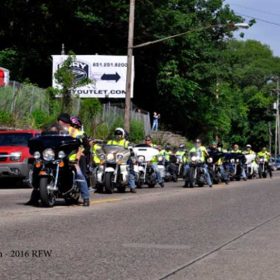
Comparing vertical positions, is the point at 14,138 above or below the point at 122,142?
above

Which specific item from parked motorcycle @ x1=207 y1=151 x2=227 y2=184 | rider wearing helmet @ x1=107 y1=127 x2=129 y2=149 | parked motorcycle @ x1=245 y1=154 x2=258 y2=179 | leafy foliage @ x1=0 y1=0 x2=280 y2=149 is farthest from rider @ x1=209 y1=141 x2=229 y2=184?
leafy foliage @ x1=0 y1=0 x2=280 y2=149

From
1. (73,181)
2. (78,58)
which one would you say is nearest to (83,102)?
(78,58)

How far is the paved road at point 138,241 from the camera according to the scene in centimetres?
849

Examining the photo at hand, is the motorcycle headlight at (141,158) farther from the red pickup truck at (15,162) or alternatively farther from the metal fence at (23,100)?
the metal fence at (23,100)

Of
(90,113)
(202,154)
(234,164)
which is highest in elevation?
(90,113)

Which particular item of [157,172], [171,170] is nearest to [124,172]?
[157,172]

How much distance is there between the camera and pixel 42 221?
41.8 feet

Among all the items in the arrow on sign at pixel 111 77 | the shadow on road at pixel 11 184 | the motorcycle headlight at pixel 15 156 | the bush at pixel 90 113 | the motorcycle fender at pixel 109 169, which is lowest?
the shadow on road at pixel 11 184

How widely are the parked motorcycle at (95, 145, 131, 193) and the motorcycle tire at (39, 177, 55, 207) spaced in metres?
5.25

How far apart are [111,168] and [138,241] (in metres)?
9.46

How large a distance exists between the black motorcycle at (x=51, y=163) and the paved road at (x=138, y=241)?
421 mm

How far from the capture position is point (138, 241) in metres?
10.8

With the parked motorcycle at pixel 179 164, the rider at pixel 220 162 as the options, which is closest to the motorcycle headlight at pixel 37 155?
the rider at pixel 220 162

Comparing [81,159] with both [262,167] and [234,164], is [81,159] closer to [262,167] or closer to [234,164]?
[234,164]
